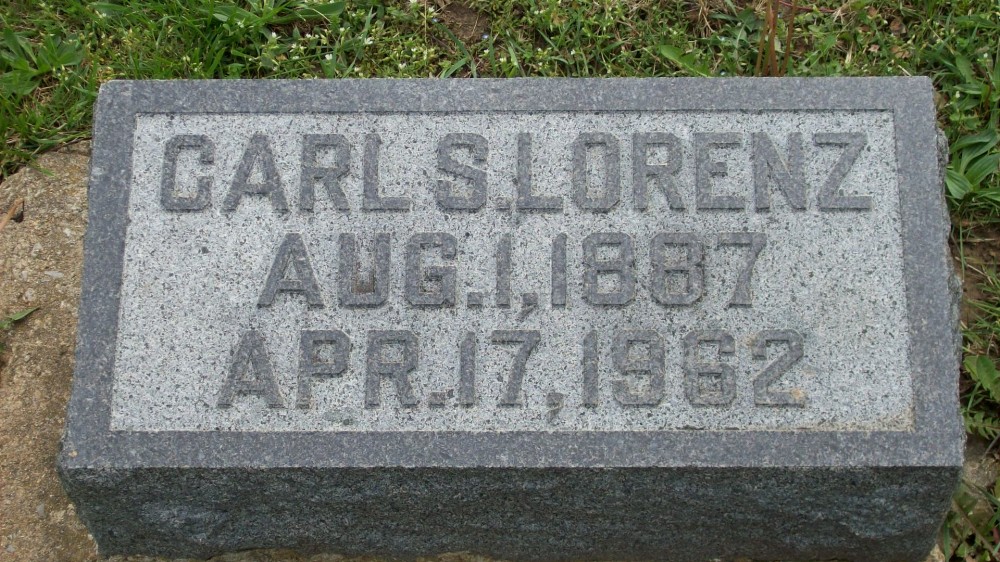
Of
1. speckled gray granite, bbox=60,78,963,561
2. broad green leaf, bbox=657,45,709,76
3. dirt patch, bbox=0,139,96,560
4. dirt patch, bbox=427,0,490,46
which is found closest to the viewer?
speckled gray granite, bbox=60,78,963,561

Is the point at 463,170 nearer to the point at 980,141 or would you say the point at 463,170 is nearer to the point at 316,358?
the point at 316,358

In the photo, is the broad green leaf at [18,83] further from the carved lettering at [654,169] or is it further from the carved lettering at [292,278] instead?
the carved lettering at [654,169]

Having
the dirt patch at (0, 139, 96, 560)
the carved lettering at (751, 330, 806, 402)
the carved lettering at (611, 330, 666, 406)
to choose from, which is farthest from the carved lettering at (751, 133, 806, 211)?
the dirt patch at (0, 139, 96, 560)

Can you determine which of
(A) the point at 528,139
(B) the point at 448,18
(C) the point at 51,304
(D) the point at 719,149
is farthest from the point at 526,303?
(C) the point at 51,304

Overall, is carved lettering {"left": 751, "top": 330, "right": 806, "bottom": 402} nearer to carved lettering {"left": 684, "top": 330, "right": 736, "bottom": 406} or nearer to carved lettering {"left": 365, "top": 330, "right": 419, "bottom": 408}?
carved lettering {"left": 684, "top": 330, "right": 736, "bottom": 406}

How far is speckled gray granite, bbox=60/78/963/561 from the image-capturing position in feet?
8.78

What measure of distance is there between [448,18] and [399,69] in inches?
11.5

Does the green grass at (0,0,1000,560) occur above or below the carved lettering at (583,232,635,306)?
above

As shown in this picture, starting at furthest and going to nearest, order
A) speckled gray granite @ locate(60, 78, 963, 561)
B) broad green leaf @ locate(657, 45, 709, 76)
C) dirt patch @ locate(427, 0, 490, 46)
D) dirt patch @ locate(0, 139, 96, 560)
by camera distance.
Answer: dirt patch @ locate(427, 0, 490, 46), broad green leaf @ locate(657, 45, 709, 76), dirt patch @ locate(0, 139, 96, 560), speckled gray granite @ locate(60, 78, 963, 561)

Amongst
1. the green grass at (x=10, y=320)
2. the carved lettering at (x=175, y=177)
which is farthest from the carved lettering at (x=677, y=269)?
the green grass at (x=10, y=320)

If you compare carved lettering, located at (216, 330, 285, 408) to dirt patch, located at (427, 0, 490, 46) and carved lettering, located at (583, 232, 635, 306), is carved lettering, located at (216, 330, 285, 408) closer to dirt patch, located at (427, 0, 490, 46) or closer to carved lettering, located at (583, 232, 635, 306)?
carved lettering, located at (583, 232, 635, 306)

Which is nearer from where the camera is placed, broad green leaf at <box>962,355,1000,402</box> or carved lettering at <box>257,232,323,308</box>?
carved lettering at <box>257,232,323,308</box>

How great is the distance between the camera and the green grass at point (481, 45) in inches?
141

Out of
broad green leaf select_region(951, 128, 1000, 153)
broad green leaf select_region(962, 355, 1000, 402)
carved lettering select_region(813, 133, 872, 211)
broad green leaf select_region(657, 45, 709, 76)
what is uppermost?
broad green leaf select_region(657, 45, 709, 76)
